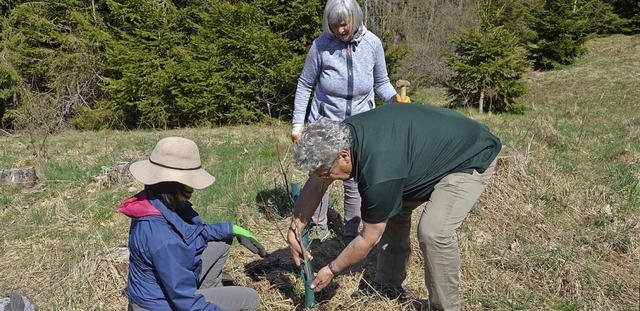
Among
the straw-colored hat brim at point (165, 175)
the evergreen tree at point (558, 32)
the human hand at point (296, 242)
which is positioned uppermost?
the straw-colored hat brim at point (165, 175)

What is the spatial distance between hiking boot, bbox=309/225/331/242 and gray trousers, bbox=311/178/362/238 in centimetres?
3

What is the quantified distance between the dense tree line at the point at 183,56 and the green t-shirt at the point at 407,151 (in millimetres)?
8065

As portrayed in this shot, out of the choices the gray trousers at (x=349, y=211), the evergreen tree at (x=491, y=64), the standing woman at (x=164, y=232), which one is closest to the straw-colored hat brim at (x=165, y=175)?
the standing woman at (x=164, y=232)

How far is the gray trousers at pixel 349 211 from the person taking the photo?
3.34 meters

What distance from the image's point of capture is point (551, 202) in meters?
3.91

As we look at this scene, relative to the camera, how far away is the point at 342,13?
2812 millimetres

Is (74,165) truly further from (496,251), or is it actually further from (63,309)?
(496,251)

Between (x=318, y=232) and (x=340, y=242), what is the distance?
0.17 m

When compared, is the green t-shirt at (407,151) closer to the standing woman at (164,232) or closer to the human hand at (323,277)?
the human hand at (323,277)

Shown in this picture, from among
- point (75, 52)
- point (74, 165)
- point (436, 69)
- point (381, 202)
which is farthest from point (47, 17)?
point (381, 202)

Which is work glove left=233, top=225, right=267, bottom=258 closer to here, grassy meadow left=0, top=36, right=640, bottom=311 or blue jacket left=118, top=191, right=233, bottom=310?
grassy meadow left=0, top=36, right=640, bottom=311

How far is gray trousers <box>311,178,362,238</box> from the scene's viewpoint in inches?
132

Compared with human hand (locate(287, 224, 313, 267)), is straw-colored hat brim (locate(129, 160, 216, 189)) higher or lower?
higher

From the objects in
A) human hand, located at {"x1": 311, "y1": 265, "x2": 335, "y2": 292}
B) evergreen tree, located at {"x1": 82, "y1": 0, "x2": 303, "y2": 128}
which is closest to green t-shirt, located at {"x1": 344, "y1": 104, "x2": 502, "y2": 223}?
human hand, located at {"x1": 311, "y1": 265, "x2": 335, "y2": 292}
